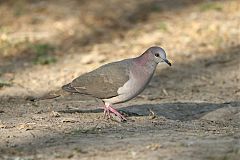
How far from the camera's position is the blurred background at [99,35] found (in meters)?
9.63

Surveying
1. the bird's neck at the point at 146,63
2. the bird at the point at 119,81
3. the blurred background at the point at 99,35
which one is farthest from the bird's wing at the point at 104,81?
the blurred background at the point at 99,35

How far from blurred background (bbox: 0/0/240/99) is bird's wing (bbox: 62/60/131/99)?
1.84m

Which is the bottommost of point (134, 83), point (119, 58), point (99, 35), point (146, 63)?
point (134, 83)

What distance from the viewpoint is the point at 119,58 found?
10.2 m

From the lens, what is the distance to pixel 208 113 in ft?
23.9

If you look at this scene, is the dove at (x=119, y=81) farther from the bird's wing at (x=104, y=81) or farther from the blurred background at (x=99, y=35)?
the blurred background at (x=99, y=35)

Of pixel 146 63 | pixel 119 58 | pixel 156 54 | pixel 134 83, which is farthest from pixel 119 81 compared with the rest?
pixel 119 58

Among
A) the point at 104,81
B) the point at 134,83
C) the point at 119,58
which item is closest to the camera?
the point at 134,83

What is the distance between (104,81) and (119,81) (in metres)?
0.20

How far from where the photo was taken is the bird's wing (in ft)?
20.8

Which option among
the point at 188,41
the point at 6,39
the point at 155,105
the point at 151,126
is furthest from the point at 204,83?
the point at 6,39

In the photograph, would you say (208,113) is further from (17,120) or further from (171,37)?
(171,37)

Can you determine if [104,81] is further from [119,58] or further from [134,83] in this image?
[119,58]

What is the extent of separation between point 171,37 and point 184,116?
165 inches
